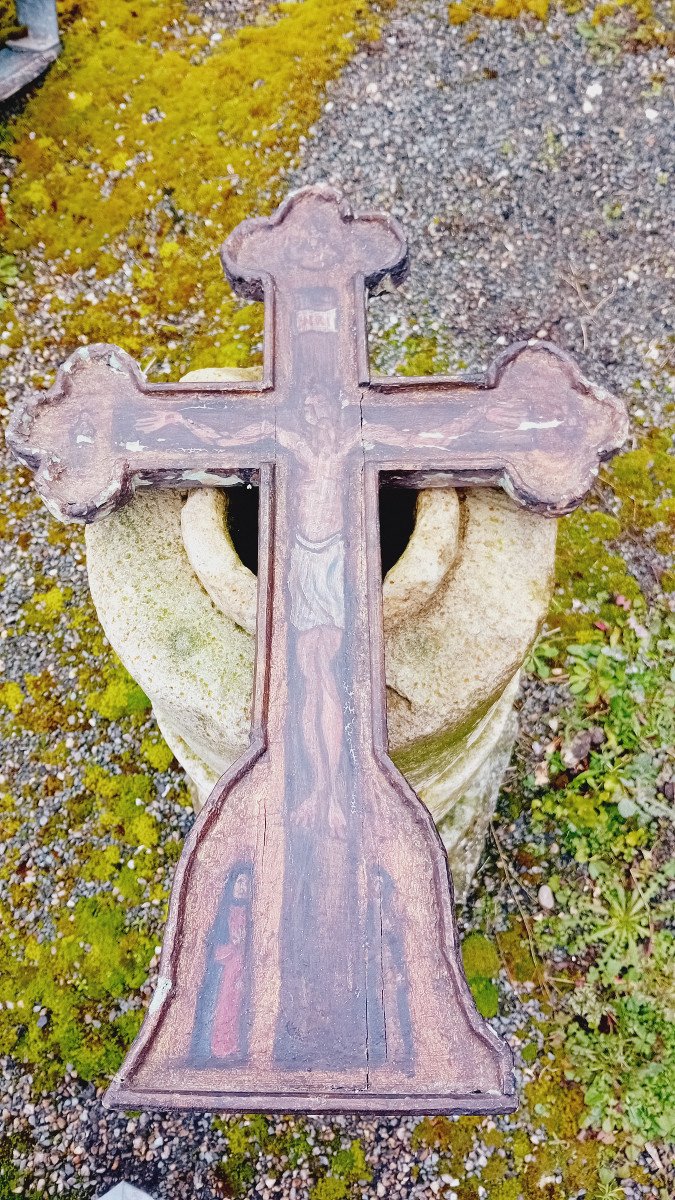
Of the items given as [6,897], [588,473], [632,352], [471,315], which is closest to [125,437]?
[588,473]

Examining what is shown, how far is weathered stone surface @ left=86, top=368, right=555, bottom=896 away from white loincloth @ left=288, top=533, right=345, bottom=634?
37 centimetres

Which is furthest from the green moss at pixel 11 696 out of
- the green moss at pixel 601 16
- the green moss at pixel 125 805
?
the green moss at pixel 601 16

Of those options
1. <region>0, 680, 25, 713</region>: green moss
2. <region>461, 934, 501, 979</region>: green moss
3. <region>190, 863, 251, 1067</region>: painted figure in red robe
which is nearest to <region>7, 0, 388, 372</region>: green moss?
<region>0, 680, 25, 713</region>: green moss

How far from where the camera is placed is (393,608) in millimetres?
2734

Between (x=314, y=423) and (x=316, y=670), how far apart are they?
2.75 feet

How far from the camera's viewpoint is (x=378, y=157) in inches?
231

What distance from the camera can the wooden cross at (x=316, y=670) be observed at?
1790 mm

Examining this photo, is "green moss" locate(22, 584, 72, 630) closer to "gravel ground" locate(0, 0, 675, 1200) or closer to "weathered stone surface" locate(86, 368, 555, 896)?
"gravel ground" locate(0, 0, 675, 1200)

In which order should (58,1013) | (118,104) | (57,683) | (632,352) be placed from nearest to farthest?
(58,1013) → (57,683) → (632,352) → (118,104)

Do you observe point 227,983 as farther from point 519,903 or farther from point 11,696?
point 11,696

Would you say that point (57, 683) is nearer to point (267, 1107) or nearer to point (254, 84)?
point (267, 1107)

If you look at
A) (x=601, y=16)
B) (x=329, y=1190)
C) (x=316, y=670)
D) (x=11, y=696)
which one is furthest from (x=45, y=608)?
(x=601, y=16)

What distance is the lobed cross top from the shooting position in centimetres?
254

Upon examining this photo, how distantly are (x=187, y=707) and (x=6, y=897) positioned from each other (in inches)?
98.9
